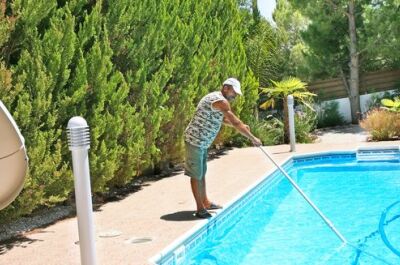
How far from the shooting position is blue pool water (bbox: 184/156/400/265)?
5926 millimetres

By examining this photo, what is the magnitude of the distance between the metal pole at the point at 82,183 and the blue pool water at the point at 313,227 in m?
2.06

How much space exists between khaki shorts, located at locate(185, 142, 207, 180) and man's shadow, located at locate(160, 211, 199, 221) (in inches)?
21.9

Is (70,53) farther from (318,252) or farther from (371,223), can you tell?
(371,223)

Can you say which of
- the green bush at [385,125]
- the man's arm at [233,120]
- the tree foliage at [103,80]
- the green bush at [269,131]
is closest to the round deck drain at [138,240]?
the tree foliage at [103,80]

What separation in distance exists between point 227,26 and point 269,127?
12.3 ft

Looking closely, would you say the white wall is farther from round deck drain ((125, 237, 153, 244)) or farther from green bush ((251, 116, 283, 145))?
round deck drain ((125, 237, 153, 244))

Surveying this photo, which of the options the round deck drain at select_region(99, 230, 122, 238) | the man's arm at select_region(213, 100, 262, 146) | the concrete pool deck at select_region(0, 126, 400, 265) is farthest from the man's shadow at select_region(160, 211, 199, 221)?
the man's arm at select_region(213, 100, 262, 146)

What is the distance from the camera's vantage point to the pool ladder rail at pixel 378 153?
1226cm

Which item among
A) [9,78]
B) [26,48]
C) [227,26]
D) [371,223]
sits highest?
[227,26]

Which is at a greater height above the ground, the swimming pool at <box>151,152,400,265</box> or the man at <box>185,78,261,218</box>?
the man at <box>185,78,261,218</box>

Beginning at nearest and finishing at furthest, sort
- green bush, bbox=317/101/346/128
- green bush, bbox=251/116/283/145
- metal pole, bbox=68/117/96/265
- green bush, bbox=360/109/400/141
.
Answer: metal pole, bbox=68/117/96/265, green bush, bbox=360/109/400/141, green bush, bbox=251/116/283/145, green bush, bbox=317/101/346/128

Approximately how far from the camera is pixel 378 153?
1245cm

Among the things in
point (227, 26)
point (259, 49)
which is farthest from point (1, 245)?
point (259, 49)

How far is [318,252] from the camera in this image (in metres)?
6.00
